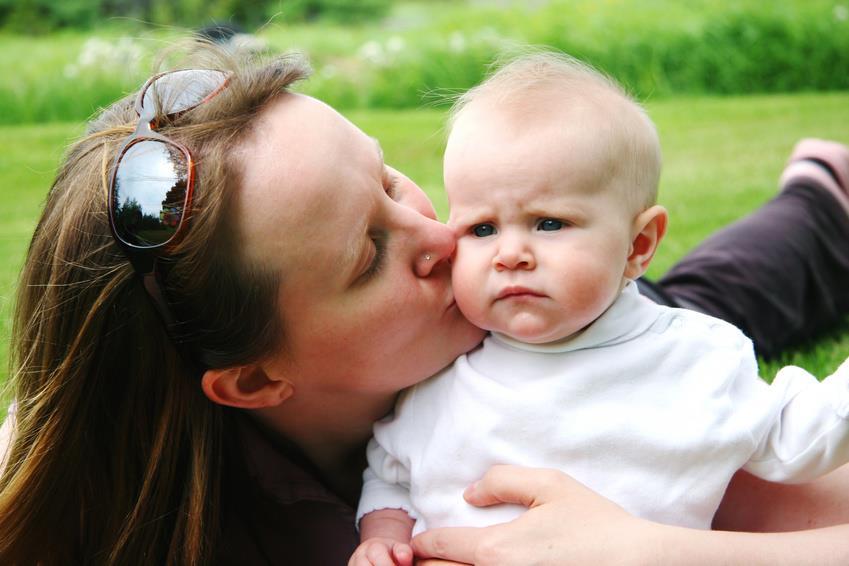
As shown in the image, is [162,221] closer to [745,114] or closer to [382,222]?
[382,222]

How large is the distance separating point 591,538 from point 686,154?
4723 millimetres

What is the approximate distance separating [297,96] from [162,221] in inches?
15.5

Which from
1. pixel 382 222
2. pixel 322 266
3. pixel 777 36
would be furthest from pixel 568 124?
pixel 777 36

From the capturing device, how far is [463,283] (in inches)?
70.0

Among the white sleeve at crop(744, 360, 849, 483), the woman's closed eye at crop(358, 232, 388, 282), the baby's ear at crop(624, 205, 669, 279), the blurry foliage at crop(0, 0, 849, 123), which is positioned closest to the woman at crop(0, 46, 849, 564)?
the woman's closed eye at crop(358, 232, 388, 282)

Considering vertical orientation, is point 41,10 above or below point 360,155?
below

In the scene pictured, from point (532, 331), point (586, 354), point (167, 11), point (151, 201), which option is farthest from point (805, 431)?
point (167, 11)

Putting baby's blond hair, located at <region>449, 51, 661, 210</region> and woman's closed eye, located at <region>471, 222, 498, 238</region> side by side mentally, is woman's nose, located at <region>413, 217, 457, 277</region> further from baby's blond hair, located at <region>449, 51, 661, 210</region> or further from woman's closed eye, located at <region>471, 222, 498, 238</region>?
baby's blond hair, located at <region>449, 51, 661, 210</region>

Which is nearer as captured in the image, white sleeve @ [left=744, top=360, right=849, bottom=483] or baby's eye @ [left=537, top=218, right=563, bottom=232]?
white sleeve @ [left=744, top=360, right=849, bottom=483]

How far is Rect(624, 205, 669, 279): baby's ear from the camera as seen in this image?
5.78ft

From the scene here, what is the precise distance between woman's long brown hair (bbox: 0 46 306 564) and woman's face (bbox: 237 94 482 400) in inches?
1.9

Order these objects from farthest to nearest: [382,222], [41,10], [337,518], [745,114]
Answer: [41,10], [745,114], [337,518], [382,222]

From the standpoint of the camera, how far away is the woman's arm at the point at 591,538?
5.17 ft

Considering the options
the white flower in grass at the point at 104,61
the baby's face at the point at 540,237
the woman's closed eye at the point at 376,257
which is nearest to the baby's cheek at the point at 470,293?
the baby's face at the point at 540,237
